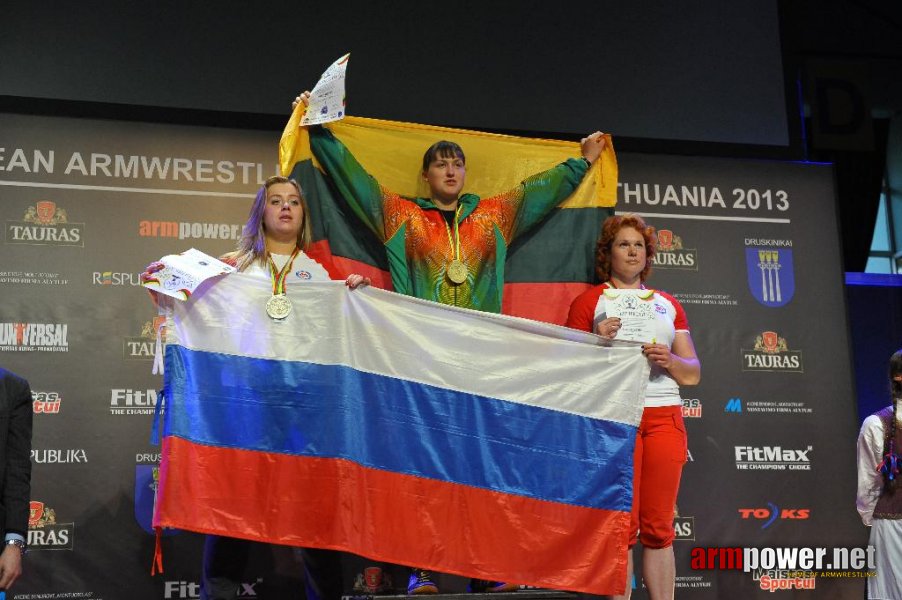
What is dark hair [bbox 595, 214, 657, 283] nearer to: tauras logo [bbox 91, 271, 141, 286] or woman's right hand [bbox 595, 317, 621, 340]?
woman's right hand [bbox 595, 317, 621, 340]

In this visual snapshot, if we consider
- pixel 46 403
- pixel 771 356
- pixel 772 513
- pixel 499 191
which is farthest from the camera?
pixel 771 356

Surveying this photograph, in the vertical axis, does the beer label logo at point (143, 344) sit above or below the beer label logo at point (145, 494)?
above

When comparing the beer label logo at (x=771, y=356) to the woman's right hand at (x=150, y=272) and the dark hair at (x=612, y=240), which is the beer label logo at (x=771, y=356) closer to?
the dark hair at (x=612, y=240)

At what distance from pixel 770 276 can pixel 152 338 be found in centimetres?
315

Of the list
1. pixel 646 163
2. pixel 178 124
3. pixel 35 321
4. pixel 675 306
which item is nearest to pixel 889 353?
pixel 646 163

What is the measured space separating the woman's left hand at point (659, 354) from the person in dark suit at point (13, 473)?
2.08m

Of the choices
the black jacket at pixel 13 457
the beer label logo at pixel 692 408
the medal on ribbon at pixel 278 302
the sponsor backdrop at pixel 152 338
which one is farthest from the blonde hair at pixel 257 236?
the beer label logo at pixel 692 408

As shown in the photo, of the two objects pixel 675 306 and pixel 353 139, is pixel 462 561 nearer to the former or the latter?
pixel 675 306

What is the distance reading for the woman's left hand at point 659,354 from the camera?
11.4ft

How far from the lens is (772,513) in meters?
4.88

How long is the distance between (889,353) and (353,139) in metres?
3.65

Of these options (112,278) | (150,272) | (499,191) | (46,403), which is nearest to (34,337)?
(46,403)

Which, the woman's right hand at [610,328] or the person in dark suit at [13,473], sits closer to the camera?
the person in dark suit at [13,473]

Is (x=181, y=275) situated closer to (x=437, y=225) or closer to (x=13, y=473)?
(x=13, y=473)
